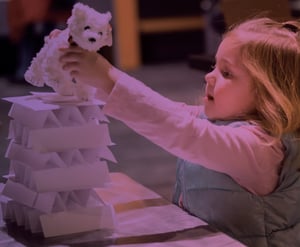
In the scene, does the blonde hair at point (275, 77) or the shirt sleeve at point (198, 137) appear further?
the blonde hair at point (275, 77)

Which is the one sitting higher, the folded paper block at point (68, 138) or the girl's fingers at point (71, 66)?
the girl's fingers at point (71, 66)

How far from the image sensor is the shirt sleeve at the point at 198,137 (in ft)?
2.97

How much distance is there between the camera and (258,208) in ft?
3.25

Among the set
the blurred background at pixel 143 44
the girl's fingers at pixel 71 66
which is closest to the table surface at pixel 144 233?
the girl's fingers at pixel 71 66

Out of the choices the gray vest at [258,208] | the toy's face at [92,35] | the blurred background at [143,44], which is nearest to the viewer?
the toy's face at [92,35]

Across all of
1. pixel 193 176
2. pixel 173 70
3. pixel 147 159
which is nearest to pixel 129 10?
pixel 173 70

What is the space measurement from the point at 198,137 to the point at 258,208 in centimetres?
15

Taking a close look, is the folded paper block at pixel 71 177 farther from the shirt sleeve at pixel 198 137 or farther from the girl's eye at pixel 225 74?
the girl's eye at pixel 225 74

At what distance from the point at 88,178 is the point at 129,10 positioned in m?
5.52

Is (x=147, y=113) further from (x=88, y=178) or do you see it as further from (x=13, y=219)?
(x=13, y=219)

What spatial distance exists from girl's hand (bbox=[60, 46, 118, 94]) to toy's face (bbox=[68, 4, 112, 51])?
0.7 inches

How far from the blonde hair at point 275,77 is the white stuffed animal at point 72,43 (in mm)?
274

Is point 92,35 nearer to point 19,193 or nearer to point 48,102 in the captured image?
point 48,102

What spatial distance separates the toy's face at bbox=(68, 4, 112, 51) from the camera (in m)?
0.83
